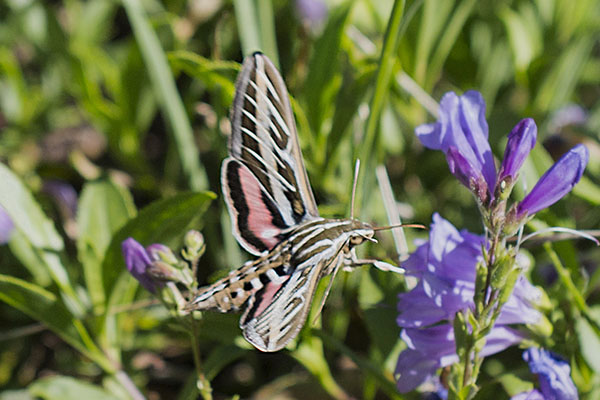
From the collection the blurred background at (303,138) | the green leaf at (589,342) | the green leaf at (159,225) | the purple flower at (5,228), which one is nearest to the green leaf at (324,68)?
the blurred background at (303,138)

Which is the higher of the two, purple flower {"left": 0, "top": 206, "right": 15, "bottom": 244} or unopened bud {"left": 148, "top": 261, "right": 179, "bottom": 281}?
unopened bud {"left": 148, "top": 261, "right": 179, "bottom": 281}

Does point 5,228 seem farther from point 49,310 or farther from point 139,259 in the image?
point 139,259

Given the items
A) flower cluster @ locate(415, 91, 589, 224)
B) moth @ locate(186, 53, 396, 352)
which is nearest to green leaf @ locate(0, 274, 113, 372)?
moth @ locate(186, 53, 396, 352)

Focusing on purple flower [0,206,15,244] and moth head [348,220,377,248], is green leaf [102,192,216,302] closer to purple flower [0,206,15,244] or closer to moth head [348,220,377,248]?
moth head [348,220,377,248]

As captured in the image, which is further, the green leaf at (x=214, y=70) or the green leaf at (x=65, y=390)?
the green leaf at (x=214, y=70)

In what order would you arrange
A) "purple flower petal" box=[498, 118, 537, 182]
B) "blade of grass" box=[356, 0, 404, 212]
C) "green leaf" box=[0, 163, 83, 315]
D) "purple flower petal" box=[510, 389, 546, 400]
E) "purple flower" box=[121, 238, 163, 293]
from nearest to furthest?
"purple flower petal" box=[498, 118, 537, 182] < "purple flower petal" box=[510, 389, 546, 400] < "purple flower" box=[121, 238, 163, 293] < "blade of grass" box=[356, 0, 404, 212] < "green leaf" box=[0, 163, 83, 315]

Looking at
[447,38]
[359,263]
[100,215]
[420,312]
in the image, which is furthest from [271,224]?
[447,38]

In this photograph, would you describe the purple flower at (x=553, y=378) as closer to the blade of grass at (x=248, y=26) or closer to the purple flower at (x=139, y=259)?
the purple flower at (x=139, y=259)

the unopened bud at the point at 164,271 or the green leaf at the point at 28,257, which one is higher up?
the unopened bud at the point at 164,271
